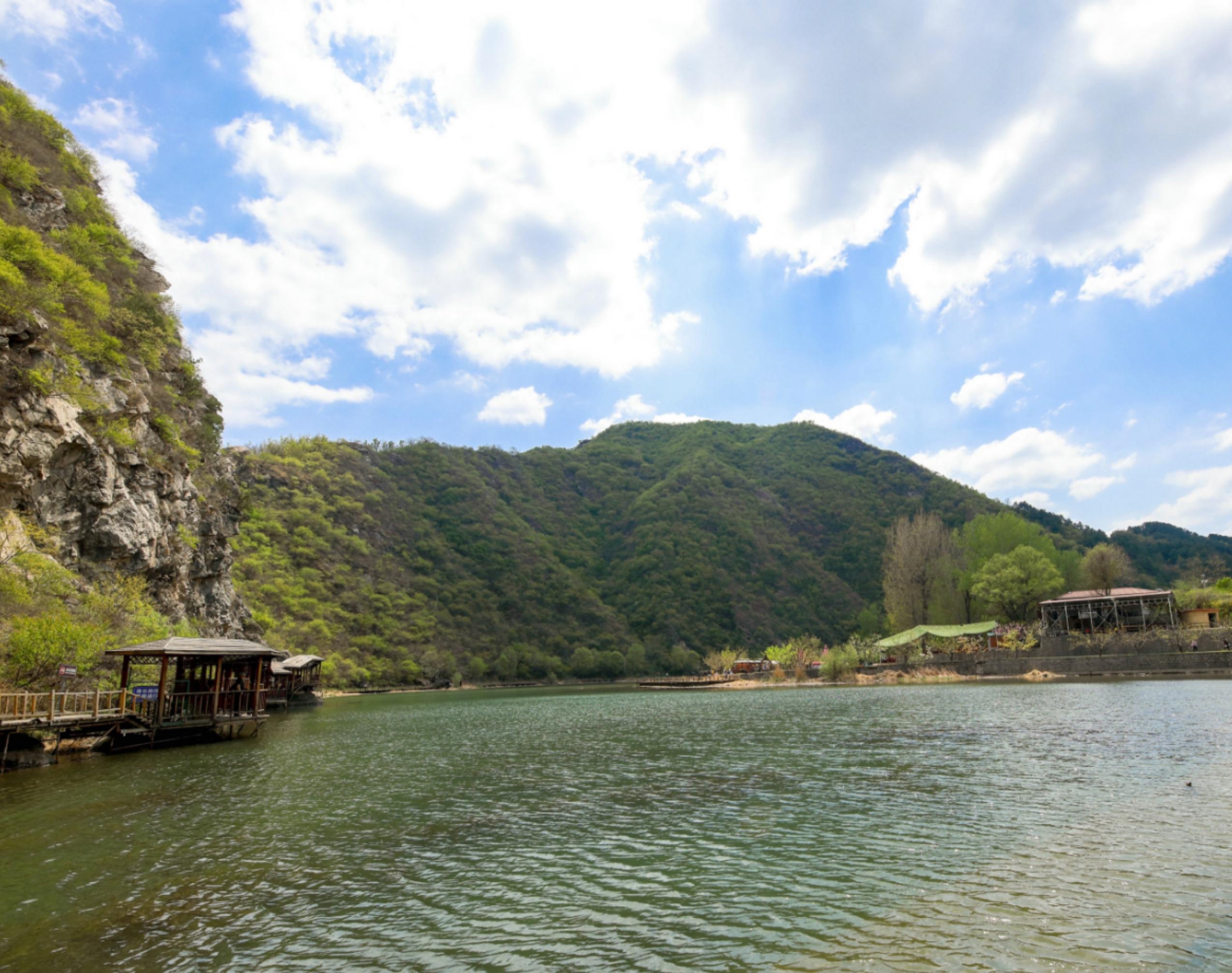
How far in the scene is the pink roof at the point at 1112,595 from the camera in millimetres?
55906

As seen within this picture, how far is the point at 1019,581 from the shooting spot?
6969 centimetres

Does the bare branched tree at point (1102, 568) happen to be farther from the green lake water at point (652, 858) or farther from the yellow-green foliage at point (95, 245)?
the yellow-green foliage at point (95, 245)

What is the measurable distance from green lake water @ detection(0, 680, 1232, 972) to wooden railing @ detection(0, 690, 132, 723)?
1.78 metres

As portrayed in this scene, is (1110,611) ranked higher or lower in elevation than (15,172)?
lower

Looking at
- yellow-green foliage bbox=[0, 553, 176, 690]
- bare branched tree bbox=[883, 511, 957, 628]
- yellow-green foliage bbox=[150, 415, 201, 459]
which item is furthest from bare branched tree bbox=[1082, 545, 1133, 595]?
yellow-green foliage bbox=[150, 415, 201, 459]

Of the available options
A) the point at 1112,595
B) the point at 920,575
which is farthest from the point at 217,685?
the point at 920,575

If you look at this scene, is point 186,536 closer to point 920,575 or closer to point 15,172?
point 15,172

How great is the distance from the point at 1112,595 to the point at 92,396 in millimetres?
76411

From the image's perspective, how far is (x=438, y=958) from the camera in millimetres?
7520

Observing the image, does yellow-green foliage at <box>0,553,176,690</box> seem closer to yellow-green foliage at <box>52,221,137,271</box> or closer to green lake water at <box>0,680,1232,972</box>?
green lake water at <box>0,680,1232,972</box>

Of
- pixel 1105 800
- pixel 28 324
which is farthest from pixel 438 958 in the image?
pixel 28 324

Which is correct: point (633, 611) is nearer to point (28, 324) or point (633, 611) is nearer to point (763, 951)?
point (28, 324)

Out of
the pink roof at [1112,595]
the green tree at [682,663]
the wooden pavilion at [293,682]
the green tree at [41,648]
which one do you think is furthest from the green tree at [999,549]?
the green tree at [41,648]

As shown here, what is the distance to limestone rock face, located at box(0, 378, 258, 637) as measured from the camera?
28047mm
